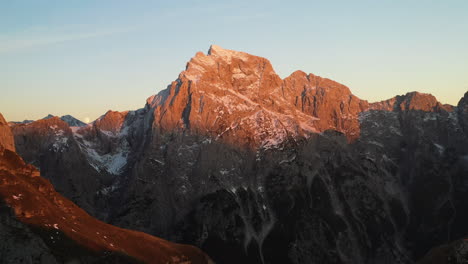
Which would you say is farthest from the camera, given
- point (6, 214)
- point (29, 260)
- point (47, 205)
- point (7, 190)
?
point (47, 205)

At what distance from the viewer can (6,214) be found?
161 metres

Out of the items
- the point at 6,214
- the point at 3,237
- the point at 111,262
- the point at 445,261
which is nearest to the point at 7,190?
the point at 6,214

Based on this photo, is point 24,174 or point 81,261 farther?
point 24,174

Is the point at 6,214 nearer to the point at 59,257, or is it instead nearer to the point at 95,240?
the point at 59,257

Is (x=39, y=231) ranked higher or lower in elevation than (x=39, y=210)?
lower

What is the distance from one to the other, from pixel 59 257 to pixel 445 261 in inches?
4228

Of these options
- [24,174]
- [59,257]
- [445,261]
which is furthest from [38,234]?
[445,261]

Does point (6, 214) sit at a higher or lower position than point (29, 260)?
higher

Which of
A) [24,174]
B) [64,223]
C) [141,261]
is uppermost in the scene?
[24,174]

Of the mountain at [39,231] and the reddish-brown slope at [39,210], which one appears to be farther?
the reddish-brown slope at [39,210]

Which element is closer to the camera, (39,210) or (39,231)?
(39,231)

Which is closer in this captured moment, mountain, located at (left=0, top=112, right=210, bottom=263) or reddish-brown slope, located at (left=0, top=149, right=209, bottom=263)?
mountain, located at (left=0, top=112, right=210, bottom=263)

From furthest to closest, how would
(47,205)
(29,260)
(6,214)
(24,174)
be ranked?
(24,174) → (47,205) → (6,214) → (29,260)

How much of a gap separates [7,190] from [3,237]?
24270 millimetres
